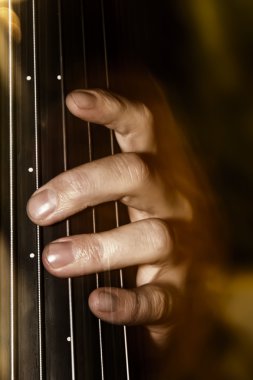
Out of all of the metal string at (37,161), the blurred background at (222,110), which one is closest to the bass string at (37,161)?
the metal string at (37,161)

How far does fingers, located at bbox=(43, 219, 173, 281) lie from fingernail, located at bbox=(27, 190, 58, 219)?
0.07ft

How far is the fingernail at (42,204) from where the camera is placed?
0.29 meters

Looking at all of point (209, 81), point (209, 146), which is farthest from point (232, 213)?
point (209, 81)

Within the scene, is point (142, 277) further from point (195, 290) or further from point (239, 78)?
point (239, 78)

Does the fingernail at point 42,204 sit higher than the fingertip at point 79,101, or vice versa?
the fingertip at point 79,101

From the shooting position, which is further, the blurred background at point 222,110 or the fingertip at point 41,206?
the blurred background at point 222,110

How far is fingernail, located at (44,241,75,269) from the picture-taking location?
296mm

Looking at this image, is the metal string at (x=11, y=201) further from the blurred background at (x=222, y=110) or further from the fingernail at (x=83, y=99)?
the blurred background at (x=222, y=110)

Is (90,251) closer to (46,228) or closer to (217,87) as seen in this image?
(46,228)

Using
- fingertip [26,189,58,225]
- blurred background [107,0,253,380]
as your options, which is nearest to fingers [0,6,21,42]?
fingertip [26,189,58,225]

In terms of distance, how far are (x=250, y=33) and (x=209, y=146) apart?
25 centimetres

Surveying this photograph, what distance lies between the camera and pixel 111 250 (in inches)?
12.9

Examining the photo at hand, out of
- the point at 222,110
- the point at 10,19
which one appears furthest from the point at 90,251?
the point at 222,110

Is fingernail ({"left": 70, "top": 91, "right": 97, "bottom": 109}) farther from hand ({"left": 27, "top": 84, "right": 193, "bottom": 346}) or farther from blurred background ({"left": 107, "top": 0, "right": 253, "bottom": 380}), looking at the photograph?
blurred background ({"left": 107, "top": 0, "right": 253, "bottom": 380})
